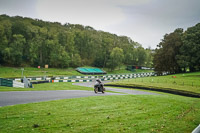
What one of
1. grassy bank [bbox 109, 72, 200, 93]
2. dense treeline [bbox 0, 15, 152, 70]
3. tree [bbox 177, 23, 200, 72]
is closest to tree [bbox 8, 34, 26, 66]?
dense treeline [bbox 0, 15, 152, 70]

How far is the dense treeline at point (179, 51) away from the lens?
146ft

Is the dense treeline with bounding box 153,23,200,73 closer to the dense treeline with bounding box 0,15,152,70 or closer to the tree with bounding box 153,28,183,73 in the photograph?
the tree with bounding box 153,28,183,73

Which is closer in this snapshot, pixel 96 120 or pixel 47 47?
pixel 96 120

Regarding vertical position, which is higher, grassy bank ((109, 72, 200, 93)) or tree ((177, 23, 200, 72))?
tree ((177, 23, 200, 72))

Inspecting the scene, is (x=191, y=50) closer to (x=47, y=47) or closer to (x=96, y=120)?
(x=96, y=120)

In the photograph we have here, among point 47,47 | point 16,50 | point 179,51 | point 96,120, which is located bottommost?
point 96,120

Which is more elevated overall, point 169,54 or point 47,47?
point 47,47

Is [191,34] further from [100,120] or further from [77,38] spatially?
[77,38]

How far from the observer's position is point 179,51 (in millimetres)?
49031

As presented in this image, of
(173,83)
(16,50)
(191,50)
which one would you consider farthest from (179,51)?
(16,50)

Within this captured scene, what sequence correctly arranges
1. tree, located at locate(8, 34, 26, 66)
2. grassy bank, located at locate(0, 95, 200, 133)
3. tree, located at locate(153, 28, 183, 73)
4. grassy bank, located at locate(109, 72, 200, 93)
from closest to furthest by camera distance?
1. grassy bank, located at locate(0, 95, 200, 133)
2. grassy bank, located at locate(109, 72, 200, 93)
3. tree, located at locate(153, 28, 183, 73)
4. tree, located at locate(8, 34, 26, 66)

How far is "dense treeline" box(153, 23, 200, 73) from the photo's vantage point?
4443 centimetres

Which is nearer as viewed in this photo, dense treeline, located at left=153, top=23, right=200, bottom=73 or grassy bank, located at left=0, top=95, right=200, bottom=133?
grassy bank, located at left=0, top=95, right=200, bottom=133

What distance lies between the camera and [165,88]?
2470 cm
